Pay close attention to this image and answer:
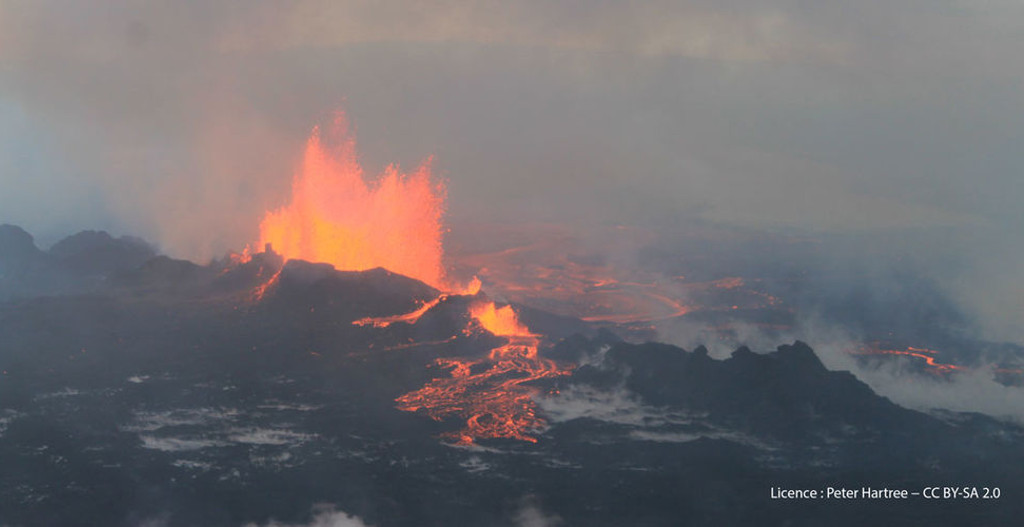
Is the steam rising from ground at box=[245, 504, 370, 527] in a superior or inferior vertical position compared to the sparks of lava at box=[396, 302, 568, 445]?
inferior

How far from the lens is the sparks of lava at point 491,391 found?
12306 centimetres

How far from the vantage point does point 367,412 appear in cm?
12531

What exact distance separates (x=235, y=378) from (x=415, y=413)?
28356 mm

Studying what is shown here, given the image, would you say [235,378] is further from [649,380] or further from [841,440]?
[841,440]

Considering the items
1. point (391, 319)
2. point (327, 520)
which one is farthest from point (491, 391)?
point (327, 520)

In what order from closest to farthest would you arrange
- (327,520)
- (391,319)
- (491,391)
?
1. (327,520)
2. (491,391)
3. (391,319)

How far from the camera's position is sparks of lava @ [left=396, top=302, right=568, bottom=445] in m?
123

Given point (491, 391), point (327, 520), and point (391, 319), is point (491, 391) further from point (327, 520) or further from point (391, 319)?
point (327, 520)

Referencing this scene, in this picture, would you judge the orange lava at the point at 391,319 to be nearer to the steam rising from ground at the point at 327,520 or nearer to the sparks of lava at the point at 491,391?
the sparks of lava at the point at 491,391

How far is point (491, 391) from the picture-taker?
448 feet

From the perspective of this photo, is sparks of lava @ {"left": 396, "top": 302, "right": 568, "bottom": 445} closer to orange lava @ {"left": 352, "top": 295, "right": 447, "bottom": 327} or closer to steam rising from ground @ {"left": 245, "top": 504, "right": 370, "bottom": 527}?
orange lava @ {"left": 352, "top": 295, "right": 447, "bottom": 327}

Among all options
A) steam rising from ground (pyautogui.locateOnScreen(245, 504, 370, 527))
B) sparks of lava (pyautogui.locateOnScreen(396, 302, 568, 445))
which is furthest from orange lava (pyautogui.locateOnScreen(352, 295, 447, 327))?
steam rising from ground (pyautogui.locateOnScreen(245, 504, 370, 527))

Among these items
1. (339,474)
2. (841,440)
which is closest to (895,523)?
(841,440)

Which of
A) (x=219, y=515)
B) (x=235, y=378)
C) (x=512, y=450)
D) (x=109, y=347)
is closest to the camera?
(x=219, y=515)
